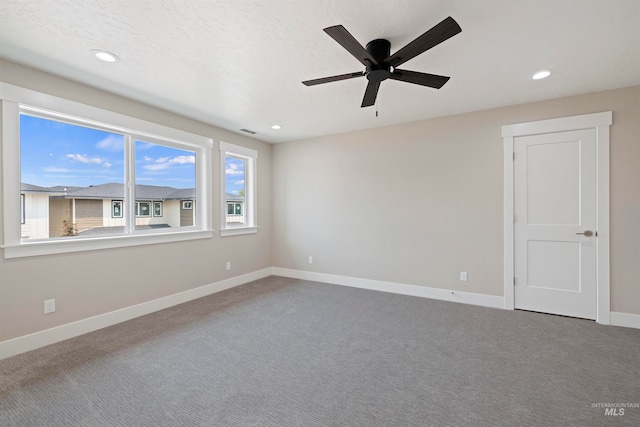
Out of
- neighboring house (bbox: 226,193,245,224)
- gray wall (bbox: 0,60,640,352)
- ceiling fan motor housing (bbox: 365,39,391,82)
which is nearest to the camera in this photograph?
ceiling fan motor housing (bbox: 365,39,391,82)

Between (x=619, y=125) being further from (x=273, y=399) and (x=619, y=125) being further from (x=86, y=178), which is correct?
(x=86, y=178)

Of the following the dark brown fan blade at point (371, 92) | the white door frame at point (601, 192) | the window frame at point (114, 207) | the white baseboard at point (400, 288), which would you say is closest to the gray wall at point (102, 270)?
the window frame at point (114, 207)

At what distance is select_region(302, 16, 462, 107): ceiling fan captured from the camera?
1.67m

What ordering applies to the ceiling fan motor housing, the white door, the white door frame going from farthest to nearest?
the white door, the white door frame, the ceiling fan motor housing

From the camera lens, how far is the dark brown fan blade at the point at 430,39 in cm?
158

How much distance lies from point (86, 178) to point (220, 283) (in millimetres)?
2204

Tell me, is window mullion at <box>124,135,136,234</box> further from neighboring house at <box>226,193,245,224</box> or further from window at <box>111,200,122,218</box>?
neighboring house at <box>226,193,245,224</box>

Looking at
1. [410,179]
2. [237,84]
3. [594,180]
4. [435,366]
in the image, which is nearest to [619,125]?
[594,180]

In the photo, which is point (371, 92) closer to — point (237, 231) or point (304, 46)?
point (304, 46)

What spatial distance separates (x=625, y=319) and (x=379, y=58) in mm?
3764

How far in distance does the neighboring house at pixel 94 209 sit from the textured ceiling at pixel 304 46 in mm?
1133

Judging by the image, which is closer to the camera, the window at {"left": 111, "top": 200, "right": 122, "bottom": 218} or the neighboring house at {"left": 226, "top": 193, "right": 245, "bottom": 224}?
the window at {"left": 111, "top": 200, "right": 122, "bottom": 218}

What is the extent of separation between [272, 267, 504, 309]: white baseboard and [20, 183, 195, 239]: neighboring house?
2135 millimetres

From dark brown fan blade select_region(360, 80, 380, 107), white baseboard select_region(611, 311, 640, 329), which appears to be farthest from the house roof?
white baseboard select_region(611, 311, 640, 329)
